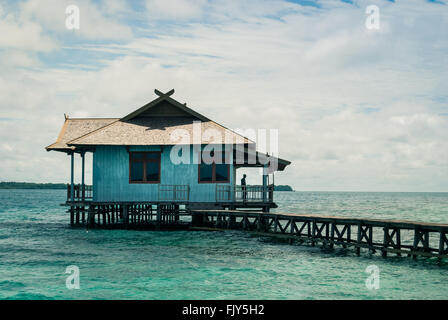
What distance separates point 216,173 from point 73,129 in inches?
375

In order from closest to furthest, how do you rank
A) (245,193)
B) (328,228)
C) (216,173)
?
(328,228)
(245,193)
(216,173)

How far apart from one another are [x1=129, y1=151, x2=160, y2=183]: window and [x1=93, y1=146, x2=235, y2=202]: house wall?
213 millimetres

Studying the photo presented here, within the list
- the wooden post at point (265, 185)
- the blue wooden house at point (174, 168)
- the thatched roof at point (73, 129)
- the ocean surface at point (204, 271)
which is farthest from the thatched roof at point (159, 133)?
the ocean surface at point (204, 271)

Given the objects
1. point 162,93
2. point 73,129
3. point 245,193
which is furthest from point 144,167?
point 73,129

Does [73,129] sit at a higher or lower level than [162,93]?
lower

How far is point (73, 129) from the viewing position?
95.1 feet

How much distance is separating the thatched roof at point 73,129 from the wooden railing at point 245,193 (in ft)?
27.9

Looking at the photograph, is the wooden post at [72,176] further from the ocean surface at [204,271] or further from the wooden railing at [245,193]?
the wooden railing at [245,193]

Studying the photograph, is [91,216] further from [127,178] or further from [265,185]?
[265,185]

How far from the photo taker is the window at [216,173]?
25.3 m

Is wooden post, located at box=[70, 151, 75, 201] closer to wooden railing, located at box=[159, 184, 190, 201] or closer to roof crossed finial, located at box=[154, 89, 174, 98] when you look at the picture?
wooden railing, located at box=[159, 184, 190, 201]
